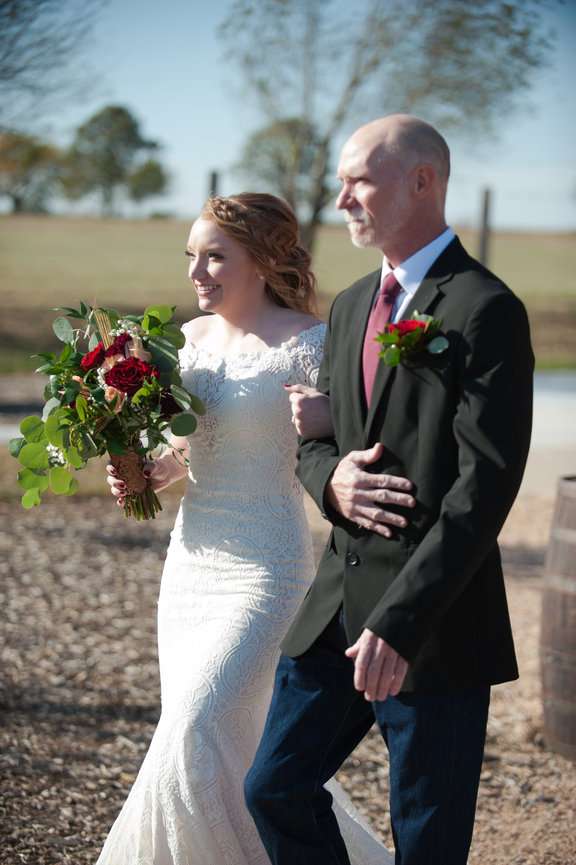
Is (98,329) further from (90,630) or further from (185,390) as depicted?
(90,630)

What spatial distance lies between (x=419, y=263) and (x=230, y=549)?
137 centimetres

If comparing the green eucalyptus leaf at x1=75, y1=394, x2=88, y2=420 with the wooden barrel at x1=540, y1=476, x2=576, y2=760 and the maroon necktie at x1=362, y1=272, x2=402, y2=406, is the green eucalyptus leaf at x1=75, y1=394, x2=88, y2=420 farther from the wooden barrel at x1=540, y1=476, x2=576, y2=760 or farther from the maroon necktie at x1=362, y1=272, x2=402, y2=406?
the wooden barrel at x1=540, y1=476, x2=576, y2=760

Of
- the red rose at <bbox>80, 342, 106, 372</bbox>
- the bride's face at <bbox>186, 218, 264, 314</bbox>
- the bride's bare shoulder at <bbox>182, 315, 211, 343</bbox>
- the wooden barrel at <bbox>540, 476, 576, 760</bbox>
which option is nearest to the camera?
the red rose at <bbox>80, 342, 106, 372</bbox>

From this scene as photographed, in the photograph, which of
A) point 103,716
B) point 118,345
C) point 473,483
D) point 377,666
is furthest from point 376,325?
point 103,716

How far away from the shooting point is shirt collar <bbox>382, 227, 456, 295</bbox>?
2.66m

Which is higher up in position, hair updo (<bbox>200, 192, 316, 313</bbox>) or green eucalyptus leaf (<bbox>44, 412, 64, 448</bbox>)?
hair updo (<bbox>200, 192, 316, 313</bbox>)

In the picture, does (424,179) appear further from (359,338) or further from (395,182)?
(359,338)

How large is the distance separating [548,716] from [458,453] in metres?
3.10

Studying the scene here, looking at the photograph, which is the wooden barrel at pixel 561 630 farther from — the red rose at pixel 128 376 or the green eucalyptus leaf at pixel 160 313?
the red rose at pixel 128 376

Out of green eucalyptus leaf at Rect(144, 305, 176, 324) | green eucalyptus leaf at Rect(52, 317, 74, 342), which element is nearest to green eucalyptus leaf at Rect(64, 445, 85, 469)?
green eucalyptus leaf at Rect(52, 317, 74, 342)

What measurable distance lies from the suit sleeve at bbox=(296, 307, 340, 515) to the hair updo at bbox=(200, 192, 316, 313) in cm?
94

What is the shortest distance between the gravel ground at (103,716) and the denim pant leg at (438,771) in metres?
1.69

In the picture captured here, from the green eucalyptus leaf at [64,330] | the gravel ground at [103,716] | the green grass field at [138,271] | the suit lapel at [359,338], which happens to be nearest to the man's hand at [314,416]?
the suit lapel at [359,338]

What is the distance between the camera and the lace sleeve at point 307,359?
3.87 meters
